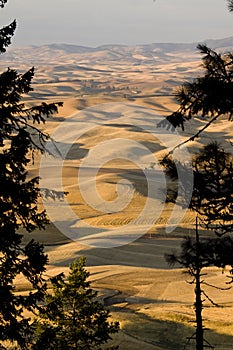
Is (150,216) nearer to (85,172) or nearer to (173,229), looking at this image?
(173,229)

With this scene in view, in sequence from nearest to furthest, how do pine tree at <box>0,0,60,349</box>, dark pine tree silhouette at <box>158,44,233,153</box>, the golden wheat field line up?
dark pine tree silhouette at <box>158,44,233,153</box>
pine tree at <box>0,0,60,349</box>
the golden wheat field

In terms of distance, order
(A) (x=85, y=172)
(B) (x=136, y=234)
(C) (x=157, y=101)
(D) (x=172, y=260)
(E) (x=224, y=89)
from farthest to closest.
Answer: (C) (x=157, y=101) < (A) (x=85, y=172) < (B) (x=136, y=234) < (D) (x=172, y=260) < (E) (x=224, y=89)

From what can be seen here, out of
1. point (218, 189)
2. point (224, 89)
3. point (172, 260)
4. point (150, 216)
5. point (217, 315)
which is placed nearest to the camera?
point (224, 89)

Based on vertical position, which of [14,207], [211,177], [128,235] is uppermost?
[211,177]

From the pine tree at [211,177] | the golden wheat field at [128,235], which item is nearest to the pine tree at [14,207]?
the golden wheat field at [128,235]

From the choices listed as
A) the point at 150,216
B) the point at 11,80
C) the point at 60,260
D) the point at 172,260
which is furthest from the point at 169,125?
the point at 150,216

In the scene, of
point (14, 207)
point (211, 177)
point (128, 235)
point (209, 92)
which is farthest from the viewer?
point (128, 235)

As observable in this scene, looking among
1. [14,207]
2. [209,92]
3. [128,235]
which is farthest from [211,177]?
[128,235]

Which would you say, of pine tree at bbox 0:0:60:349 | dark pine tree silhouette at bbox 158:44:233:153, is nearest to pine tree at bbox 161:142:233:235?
dark pine tree silhouette at bbox 158:44:233:153

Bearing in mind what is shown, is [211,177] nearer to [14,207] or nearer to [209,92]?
[209,92]

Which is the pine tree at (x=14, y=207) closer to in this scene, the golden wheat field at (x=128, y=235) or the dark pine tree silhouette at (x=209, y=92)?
the golden wheat field at (x=128, y=235)

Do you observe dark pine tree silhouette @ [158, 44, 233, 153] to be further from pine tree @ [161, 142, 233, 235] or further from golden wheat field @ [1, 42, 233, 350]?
golden wheat field @ [1, 42, 233, 350]
